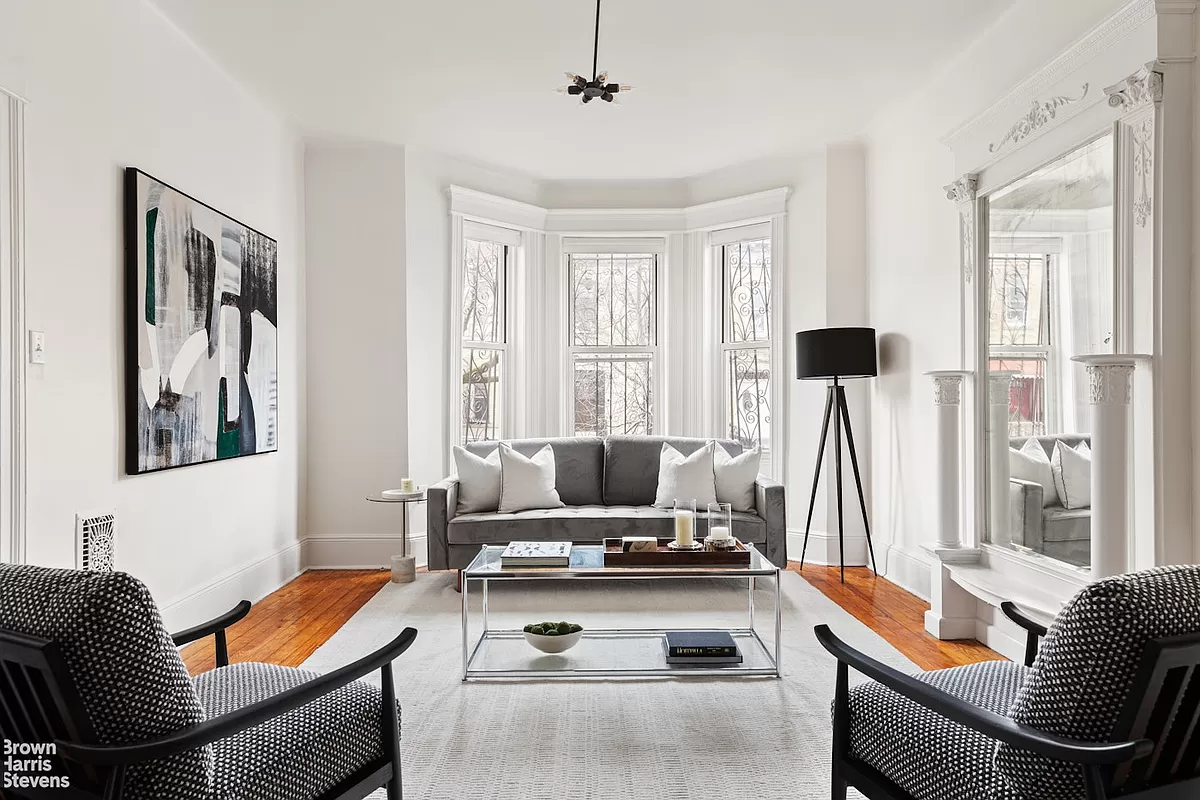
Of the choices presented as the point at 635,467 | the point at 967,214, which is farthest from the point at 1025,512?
the point at 635,467

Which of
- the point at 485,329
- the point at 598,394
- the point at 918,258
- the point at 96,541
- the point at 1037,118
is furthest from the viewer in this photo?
the point at 598,394

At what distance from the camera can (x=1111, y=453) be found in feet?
8.64

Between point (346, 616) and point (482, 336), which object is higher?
point (482, 336)

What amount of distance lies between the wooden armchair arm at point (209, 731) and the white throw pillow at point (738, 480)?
3416mm

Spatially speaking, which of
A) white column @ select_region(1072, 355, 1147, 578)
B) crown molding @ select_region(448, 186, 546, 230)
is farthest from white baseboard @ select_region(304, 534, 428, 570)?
white column @ select_region(1072, 355, 1147, 578)

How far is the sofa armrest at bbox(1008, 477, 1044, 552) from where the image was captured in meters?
3.26

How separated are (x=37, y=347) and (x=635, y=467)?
11.2 ft

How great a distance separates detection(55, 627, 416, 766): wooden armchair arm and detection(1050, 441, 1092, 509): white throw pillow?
266 centimetres

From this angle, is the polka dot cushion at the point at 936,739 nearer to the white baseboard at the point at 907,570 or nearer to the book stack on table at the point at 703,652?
the book stack on table at the point at 703,652

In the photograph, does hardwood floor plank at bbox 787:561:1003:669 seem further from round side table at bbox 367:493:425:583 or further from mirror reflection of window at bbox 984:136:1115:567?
round side table at bbox 367:493:425:583

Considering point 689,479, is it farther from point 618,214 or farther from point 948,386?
point 618,214

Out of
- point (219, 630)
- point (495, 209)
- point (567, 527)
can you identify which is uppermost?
point (495, 209)

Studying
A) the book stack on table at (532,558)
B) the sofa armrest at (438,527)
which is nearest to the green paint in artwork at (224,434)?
the sofa armrest at (438,527)

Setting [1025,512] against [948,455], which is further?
[948,455]
